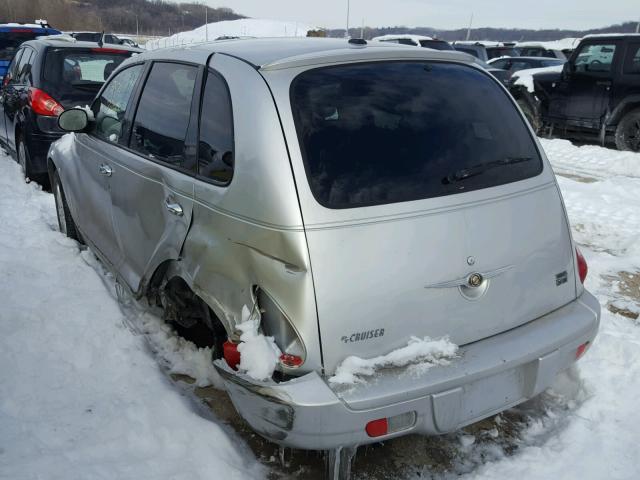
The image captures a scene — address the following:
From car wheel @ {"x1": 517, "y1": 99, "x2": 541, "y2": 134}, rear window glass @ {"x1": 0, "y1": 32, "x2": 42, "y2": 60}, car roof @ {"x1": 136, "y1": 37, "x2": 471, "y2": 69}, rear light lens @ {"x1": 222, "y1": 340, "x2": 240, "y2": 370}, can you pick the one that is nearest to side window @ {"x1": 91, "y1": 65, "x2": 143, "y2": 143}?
car roof @ {"x1": 136, "y1": 37, "x2": 471, "y2": 69}

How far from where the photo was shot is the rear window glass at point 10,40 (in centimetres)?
1311

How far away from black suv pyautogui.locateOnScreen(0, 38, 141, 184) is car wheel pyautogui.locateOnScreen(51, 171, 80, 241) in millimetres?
1649

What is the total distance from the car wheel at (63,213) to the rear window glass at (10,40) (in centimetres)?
972

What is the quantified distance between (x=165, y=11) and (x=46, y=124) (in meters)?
110

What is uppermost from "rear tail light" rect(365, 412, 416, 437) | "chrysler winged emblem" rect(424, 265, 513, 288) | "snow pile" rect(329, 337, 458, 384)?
"chrysler winged emblem" rect(424, 265, 513, 288)

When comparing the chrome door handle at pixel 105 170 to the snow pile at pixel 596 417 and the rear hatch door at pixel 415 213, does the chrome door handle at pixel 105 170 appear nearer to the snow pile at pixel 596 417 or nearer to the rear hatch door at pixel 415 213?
the rear hatch door at pixel 415 213

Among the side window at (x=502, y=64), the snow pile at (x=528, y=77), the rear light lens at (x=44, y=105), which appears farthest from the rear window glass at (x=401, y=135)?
the side window at (x=502, y=64)

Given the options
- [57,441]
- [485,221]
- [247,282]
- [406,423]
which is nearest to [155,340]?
[57,441]

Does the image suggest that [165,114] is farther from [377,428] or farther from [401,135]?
[377,428]

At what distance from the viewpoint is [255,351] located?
2209 mm

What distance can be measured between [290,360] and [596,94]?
9.80 meters

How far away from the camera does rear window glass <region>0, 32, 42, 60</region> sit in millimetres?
13109

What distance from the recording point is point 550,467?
2.53 metres

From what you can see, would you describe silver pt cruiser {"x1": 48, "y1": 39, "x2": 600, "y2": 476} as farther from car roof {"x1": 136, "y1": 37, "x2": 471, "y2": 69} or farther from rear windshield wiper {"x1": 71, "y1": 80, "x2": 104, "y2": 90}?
rear windshield wiper {"x1": 71, "y1": 80, "x2": 104, "y2": 90}
